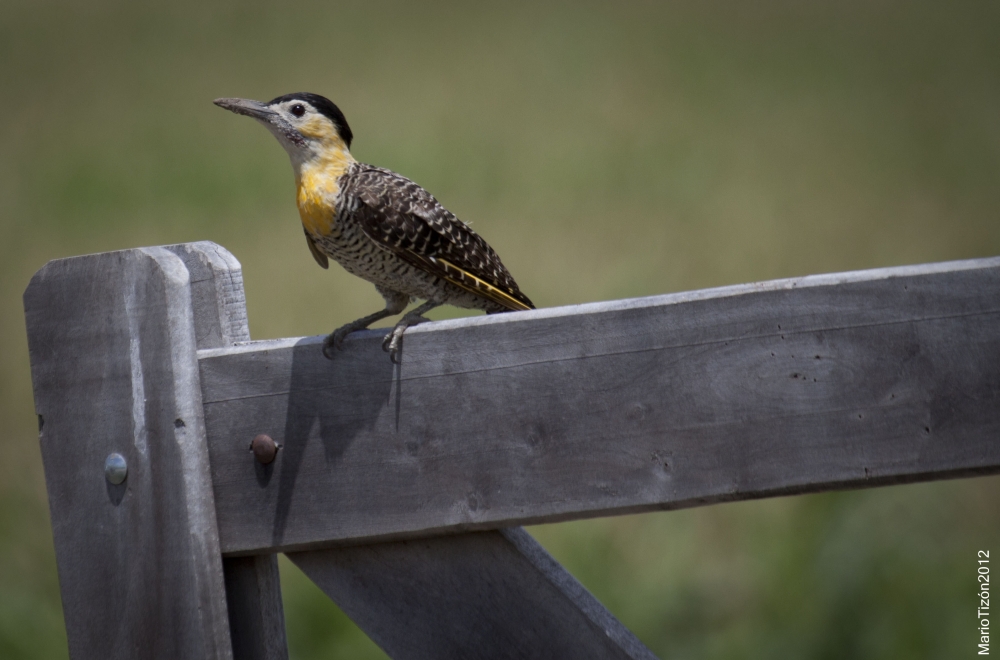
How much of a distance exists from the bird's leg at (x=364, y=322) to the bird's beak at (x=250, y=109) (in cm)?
81

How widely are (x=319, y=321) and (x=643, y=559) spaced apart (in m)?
3.17

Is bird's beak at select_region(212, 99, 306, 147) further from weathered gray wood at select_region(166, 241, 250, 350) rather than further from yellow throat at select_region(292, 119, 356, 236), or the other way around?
weathered gray wood at select_region(166, 241, 250, 350)

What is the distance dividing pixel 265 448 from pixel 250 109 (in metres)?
1.85

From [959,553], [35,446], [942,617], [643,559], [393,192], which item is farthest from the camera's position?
[35,446]

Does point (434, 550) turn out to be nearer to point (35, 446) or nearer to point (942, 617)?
point (942, 617)

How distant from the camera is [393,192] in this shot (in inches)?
121

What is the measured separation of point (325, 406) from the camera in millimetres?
1659

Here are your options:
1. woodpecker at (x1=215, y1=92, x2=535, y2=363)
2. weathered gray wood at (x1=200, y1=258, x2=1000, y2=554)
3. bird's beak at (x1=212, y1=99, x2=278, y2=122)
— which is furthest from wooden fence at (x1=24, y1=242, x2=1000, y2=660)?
bird's beak at (x1=212, y1=99, x2=278, y2=122)

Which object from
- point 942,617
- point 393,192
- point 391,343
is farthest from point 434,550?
point 942,617

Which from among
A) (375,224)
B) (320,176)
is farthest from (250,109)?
(375,224)

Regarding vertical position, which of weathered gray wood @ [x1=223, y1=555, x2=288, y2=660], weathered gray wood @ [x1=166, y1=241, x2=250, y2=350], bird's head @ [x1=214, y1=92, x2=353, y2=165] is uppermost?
bird's head @ [x1=214, y1=92, x2=353, y2=165]

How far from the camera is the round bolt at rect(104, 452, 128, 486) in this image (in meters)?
1.67

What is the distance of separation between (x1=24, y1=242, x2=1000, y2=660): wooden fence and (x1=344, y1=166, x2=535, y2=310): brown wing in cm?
115

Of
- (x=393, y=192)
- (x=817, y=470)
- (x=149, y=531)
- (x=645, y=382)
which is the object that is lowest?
(x=149, y=531)
